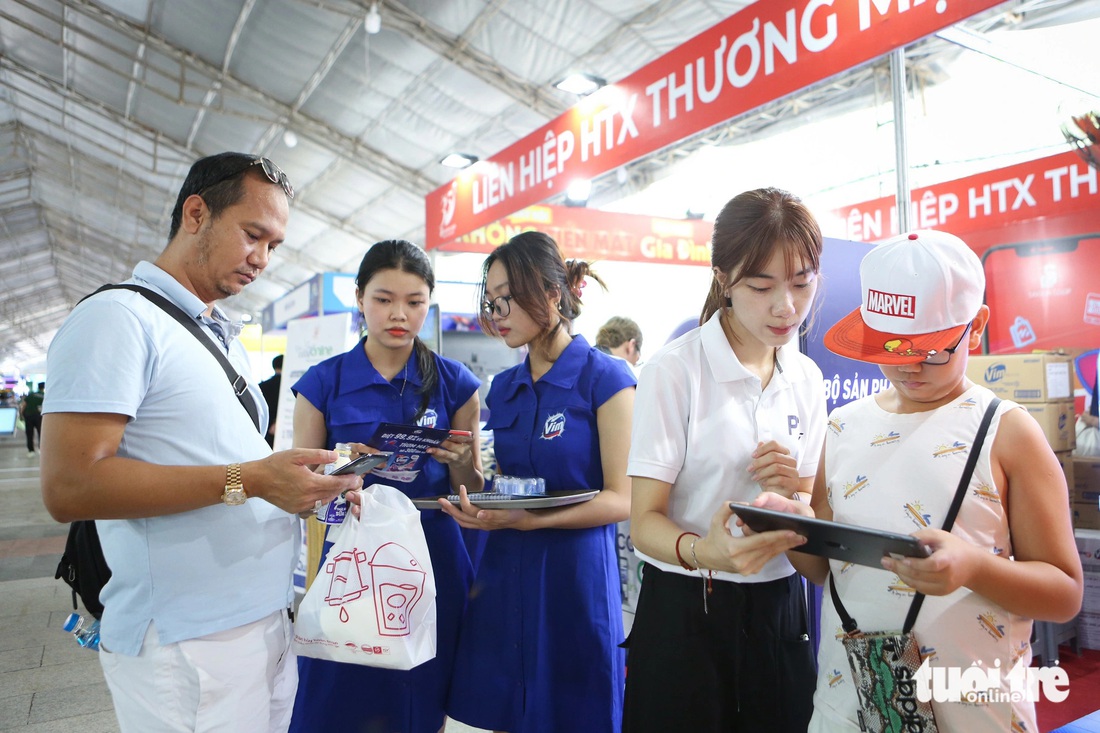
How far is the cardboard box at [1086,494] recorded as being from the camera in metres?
4.07

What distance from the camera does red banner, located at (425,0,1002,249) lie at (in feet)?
9.14

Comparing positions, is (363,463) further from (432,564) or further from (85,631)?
(85,631)

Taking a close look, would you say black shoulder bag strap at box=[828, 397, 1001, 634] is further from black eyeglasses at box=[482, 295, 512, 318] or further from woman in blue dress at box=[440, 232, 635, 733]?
black eyeglasses at box=[482, 295, 512, 318]

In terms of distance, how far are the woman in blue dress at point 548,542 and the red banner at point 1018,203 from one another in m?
4.13

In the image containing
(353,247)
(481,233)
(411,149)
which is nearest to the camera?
(481,233)

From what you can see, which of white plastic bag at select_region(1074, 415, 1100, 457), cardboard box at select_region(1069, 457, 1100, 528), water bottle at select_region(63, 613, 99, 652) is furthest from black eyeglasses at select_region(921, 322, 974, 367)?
white plastic bag at select_region(1074, 415, 1100, 457)

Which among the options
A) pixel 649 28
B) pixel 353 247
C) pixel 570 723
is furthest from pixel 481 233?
pixel 353 247

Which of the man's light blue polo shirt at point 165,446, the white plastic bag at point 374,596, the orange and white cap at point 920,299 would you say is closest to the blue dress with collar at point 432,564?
the white plastic bag at point 374,596

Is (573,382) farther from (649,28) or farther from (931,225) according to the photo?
(649,28)

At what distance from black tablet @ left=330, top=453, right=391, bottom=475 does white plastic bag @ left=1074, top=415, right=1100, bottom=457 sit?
4296 millimetres

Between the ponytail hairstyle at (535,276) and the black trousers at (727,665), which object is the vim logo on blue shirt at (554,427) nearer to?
the ponytail hairstyle at (535,276)

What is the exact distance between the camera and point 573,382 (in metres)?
1.77

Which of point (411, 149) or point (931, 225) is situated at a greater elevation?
point (411, 149)

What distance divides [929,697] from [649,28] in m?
8.01
